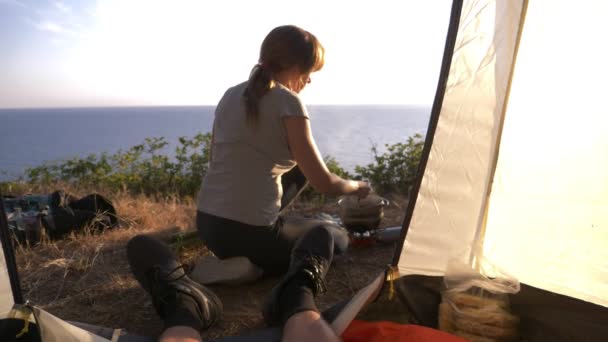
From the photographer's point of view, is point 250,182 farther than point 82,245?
No

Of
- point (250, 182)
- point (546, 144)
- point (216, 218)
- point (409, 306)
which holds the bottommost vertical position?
point (409, 306)

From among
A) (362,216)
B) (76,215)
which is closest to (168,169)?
(76,215)

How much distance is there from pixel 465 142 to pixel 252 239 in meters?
1.01

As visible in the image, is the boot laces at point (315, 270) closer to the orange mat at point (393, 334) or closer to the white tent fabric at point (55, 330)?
the orange mat at point (393, 334)

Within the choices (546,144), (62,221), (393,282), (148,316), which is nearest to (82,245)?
(62,221)

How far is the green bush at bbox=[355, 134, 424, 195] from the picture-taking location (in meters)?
4.86

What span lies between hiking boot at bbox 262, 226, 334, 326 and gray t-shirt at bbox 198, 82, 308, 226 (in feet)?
0.93

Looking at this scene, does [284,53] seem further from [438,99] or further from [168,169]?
[168,169]

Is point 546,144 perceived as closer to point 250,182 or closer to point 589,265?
point 589,265

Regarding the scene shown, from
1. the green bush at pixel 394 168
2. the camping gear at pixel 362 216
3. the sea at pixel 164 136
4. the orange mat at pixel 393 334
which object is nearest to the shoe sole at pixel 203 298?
the orange mat at pixel 393 334

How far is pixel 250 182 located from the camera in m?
2.03

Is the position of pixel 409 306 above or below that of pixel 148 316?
above

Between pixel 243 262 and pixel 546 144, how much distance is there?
136 cm

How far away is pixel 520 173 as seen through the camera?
68.7 inches
